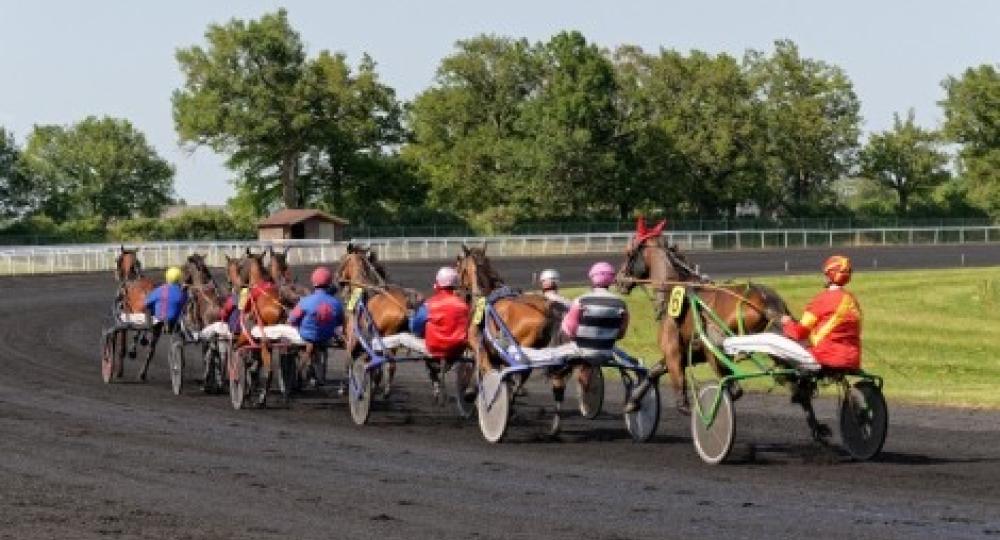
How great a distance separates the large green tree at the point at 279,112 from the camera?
8831cm

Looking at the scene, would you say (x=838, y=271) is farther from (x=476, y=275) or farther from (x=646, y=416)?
(x=476, y=275)

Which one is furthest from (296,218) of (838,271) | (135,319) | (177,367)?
(838,271)

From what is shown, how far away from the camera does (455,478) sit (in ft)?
42.0

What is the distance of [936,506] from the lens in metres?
A: 10.9

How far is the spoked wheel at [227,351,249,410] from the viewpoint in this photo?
768 inches

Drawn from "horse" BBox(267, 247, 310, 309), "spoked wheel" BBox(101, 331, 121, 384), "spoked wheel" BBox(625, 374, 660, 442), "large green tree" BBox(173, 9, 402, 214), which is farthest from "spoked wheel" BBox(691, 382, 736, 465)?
"large green tree" BBox(173, 9, 402, 214)

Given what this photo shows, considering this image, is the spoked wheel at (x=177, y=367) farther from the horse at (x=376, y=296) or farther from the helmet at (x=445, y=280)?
the helmet at (x=445, y=280)

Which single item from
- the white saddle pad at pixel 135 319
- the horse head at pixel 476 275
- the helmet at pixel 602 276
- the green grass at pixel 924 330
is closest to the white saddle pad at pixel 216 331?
the white saddle pad at pixel 135 319

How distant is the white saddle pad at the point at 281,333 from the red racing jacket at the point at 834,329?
7488 mm

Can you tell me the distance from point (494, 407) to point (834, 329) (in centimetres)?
370

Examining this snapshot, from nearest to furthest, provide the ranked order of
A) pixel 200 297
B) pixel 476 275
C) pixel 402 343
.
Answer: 1. pixel 402 343
2. pixel 476 275
3. pixel 200 297

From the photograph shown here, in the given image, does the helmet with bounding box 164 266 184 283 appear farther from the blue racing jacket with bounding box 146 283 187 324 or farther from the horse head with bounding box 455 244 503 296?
the horse head with bounding box 455 244 503 296

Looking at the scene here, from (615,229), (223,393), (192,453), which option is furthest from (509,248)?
(192,453)

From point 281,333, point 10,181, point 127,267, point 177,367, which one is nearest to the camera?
point 281,333
